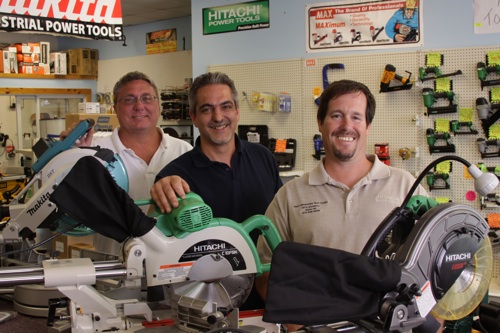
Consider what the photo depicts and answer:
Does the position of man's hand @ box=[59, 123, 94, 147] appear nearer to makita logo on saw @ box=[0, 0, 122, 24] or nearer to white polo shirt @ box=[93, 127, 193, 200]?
white polo shirt @ box=[93, 127, 193, 200]

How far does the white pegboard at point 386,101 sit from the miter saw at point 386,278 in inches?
121

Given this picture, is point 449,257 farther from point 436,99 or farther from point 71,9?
point 71,9

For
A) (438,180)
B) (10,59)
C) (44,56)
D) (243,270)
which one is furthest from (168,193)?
(44,56)

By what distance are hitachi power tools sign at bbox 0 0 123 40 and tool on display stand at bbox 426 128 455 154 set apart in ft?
8.54

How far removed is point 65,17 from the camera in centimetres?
414

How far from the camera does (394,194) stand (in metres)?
2.00

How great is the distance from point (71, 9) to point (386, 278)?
3637mm

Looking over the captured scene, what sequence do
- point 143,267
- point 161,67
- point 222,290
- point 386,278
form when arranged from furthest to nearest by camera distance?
point 161,67 < point 222,290 < point 143,267 < point 386,278

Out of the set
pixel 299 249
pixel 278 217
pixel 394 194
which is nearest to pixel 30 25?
pixel 278 217

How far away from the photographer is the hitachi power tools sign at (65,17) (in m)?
3.96

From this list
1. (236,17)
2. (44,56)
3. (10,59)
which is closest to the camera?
(236,17)

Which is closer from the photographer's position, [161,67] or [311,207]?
[311,207]

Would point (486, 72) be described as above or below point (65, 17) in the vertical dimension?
below

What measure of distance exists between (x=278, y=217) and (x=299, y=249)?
0.83 meters
